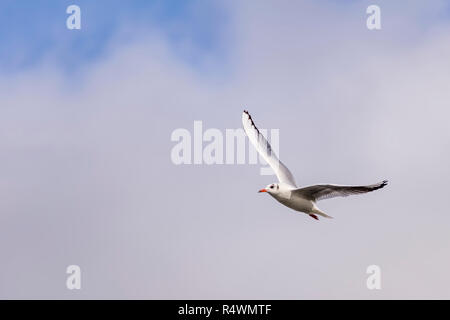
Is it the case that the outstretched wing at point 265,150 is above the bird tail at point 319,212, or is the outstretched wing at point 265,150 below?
above

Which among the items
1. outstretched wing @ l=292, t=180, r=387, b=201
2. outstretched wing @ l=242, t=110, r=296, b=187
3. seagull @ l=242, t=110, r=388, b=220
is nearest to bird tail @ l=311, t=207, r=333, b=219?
seagull @ l=242, t=110, r=388, b=220

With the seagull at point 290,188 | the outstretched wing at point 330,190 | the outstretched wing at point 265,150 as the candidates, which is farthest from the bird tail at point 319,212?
the outstretched wing at point 265,150

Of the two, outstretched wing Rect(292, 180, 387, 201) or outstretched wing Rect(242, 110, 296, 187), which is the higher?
outstretched wing Rect(242, 110, 296, 187)

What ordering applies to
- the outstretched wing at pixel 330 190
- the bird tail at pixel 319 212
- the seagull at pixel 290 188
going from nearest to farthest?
the outstretched wing at pixel 330 190
the seagull at pixel 290 188
the bird tail at pixel 319 212

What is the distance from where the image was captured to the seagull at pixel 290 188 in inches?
698

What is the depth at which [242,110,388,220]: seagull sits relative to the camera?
17.7 m

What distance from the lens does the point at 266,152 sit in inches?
829

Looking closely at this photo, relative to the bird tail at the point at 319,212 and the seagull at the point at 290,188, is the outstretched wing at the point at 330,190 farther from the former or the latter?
the bird tail at the point at 319,212

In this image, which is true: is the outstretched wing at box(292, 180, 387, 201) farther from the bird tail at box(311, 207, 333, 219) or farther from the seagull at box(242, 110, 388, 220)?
the bird tail at box(311, 207, 333, 219)

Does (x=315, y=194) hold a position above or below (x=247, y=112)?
below

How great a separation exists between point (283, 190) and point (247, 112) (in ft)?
11.8
